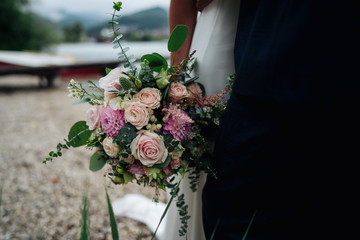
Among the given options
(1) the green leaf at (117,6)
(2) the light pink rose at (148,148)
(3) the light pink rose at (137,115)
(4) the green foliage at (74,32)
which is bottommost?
(2) the light pink rose at (148,148)

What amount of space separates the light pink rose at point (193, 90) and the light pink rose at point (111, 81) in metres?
0.24

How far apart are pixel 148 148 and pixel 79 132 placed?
0.35 metres

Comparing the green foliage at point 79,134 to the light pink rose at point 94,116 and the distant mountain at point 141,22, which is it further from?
the distant mountain at point 141,22

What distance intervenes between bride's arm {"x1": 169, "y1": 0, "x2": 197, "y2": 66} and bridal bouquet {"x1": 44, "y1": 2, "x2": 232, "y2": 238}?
0.19 metres

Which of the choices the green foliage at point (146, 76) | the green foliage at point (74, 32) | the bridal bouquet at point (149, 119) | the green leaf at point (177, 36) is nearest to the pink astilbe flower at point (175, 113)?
the bridal bouquet at point (149, 119)

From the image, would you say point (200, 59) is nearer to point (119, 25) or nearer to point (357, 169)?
point (119, 25)

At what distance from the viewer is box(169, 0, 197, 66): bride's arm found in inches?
44.9

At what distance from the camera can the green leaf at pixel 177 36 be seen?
927 millimetres

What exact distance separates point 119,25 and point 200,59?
0.39 m

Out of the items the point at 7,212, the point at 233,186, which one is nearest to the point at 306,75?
the point at 233,186

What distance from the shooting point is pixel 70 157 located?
309 cm

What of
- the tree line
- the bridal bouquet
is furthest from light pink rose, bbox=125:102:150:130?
the tree line

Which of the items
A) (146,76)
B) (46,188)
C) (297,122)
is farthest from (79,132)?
(46,188)

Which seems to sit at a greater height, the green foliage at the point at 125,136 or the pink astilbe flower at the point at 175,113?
the pink astilbe flower at the point at 175,113
